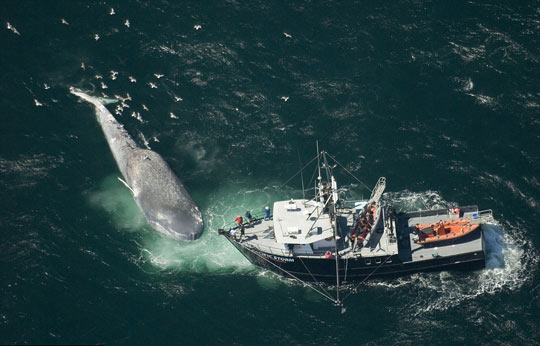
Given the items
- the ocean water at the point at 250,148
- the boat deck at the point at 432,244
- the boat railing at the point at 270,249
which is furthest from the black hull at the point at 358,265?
the ocean water at the point at 250,148

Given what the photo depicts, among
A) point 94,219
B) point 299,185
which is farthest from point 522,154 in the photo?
point 94,219

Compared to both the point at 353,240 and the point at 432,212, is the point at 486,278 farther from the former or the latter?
the point at 353,240

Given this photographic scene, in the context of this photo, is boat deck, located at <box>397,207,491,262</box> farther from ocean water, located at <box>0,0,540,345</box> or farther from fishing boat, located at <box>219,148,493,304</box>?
ocean water, located at <box>0,0,540,345</box>

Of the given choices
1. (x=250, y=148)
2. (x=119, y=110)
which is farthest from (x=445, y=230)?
(x=119, y=110)

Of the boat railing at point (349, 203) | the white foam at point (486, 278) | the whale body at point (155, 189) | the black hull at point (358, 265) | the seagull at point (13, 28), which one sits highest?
the seagull at point (13, 28)

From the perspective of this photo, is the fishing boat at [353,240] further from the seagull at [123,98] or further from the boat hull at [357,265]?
the seagull at [123,98]

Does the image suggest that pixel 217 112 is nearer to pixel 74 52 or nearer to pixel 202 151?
pixel 202 151

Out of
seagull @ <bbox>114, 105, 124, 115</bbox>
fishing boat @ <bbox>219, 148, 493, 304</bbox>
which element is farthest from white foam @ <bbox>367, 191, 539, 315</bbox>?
seagull @ <bbox>114, 105, 124, 115</bbox>
